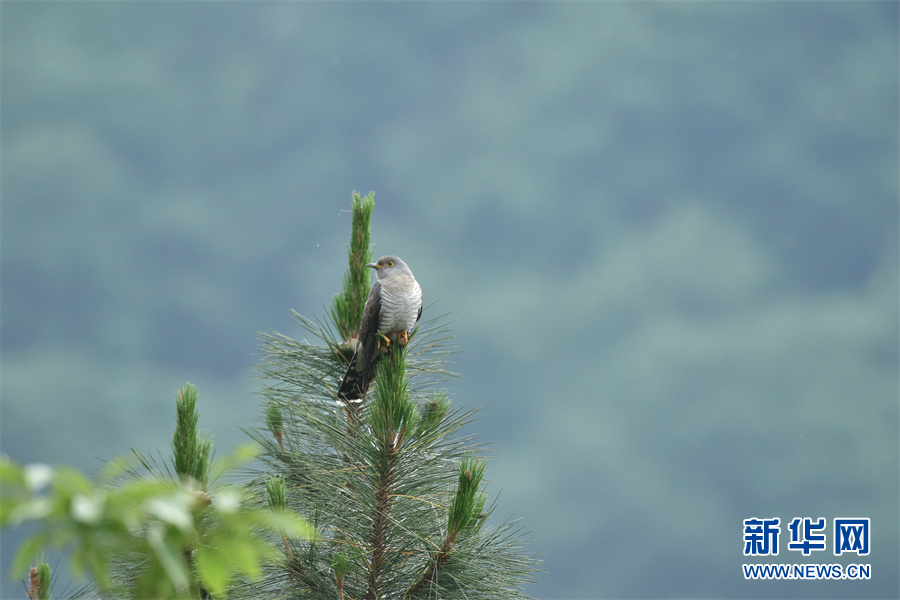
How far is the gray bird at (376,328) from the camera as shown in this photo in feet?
12.3

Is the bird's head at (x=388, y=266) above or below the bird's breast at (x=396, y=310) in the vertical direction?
above

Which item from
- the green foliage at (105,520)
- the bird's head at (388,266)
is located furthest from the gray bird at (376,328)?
the green foliage at (105,520)

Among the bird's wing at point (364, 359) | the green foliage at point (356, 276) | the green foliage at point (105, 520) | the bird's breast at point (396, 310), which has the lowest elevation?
the green foliage at point (105, 520)

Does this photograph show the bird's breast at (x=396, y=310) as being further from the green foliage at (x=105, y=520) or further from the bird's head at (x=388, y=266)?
the green foliage at (x=105, y=520)

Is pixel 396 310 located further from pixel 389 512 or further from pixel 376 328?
pixel 389 512

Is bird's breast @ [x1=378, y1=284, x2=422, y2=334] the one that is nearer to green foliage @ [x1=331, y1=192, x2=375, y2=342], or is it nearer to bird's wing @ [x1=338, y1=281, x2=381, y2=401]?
bird's wing @ [x1=338, y1=281, x2=381, y2=401]

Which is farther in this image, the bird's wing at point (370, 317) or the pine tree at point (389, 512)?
the bird's wing at point (370, 317)

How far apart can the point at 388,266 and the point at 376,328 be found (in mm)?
446

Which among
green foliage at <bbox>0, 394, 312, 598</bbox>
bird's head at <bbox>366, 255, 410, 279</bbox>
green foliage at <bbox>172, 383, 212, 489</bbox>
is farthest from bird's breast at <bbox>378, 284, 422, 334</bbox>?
green foliage at <bbox>0, 394, 312, 598</bbox>

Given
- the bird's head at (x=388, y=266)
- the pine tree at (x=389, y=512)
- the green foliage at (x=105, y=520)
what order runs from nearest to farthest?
the green foliage at (x=105, y=520) → the pine tree at (x=389, y=512) → the bird's head at (x=388, y=266)

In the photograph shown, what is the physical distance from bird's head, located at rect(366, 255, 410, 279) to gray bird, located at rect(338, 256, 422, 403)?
135mm

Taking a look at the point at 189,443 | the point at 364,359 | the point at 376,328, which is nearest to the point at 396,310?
the point at 376,328

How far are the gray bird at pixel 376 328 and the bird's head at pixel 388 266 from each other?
0.13m

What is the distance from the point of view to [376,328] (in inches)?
148
